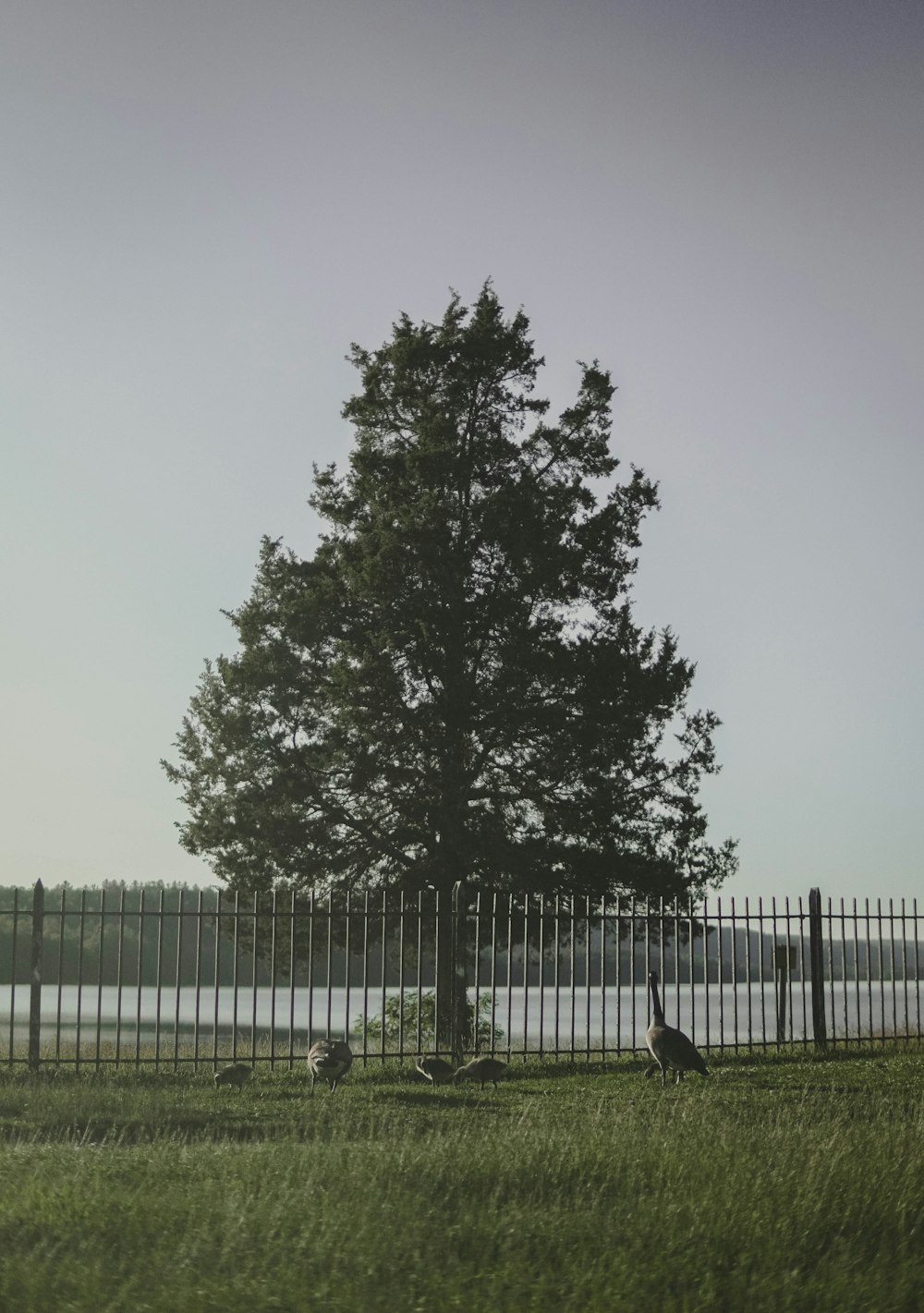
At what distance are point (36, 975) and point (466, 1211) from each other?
9.84 metres

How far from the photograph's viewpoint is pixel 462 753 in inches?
984

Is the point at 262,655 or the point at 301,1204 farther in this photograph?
the point at 262,655

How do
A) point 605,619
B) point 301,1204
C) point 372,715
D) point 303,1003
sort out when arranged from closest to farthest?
point 301,1204 < point 372,715 < point 605,619 < point 303,1003

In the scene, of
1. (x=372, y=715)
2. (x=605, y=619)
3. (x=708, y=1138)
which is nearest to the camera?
(x=708, y=1138)

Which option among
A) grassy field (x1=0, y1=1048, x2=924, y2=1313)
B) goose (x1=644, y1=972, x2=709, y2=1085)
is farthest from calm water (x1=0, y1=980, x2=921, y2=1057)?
grassy field (x1=0, y1=1048, x2=924, y2=1313)

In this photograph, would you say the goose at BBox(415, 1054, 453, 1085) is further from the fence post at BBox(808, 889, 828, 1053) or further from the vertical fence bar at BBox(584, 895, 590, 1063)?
the fence post at BBox(808, 889, 828, 1053)

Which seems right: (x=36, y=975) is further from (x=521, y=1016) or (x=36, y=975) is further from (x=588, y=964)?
(x=521, y=1016)

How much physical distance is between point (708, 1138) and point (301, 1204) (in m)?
3.64

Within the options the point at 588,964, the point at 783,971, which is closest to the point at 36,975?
the point at 588,964

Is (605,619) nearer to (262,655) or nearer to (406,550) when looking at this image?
(406,550)

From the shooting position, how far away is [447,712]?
2480 centimetres

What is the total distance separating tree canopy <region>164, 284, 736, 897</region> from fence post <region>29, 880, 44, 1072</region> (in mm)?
8255

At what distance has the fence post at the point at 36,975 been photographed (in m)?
15.7

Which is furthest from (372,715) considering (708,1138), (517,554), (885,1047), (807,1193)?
(807,1193)
